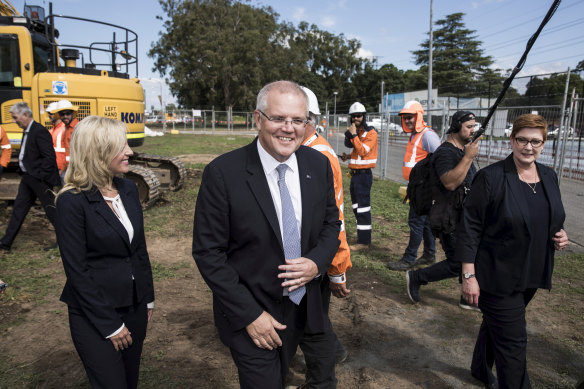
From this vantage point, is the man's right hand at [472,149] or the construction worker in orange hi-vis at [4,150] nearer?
the man's right hand at [472,149]

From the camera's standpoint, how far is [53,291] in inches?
193

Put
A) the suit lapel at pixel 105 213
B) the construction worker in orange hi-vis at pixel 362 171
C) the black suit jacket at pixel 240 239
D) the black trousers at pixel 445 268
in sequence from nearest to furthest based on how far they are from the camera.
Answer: the black suit jacket at pixel 240 239 < the suit lapel at pixel 105 213 < the black trousers at pixel 445 268 < the construction worker in orange hi-vis at pixel 362 171

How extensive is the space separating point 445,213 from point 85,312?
3041 mm

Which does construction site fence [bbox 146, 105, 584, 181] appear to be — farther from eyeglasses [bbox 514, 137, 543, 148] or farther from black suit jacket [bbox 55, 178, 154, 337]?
black suit jacket [bbox 55, 178, 154, 337]

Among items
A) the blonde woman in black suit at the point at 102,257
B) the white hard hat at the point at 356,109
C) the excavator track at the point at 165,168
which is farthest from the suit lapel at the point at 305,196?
the excavator track at the point at 165,168

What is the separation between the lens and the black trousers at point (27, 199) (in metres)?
5.93

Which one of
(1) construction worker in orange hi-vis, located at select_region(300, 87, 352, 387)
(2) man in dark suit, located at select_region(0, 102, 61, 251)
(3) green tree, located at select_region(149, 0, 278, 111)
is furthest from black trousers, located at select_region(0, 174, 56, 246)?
(3) green tree, located at select_region(149, 0, 278, 111)

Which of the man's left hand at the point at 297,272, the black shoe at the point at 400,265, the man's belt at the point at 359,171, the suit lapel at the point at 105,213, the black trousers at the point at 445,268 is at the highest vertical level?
the suit lapel at the point at 105,213

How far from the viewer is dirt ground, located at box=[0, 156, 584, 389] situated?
3320 millimetres

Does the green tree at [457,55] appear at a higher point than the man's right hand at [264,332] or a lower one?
higher

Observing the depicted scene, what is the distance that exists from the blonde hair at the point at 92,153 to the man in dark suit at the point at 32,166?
395 centimetres

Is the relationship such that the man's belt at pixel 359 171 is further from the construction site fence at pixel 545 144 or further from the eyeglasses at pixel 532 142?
the eyeglasses at pixel 532 142

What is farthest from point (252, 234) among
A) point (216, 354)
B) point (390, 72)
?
point (390, 72)

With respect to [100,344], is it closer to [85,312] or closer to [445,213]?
[85,312]
